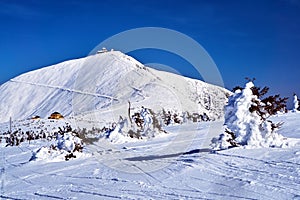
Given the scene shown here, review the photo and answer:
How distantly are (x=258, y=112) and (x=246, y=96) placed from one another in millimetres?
484

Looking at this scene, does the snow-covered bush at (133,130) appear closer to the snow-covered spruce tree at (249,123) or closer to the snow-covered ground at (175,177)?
the snow-covered ground at (175,177)

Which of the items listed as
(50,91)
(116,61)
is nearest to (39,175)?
(50,91)

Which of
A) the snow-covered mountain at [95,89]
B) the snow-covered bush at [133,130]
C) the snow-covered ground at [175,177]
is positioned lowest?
the snow-covered ground at [175,177]

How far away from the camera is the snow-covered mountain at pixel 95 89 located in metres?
62.7

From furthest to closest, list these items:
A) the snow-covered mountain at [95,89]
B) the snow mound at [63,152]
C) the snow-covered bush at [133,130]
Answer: the snow-covered mountain at [95,89], the snow-covered bush at [133,130], the snow mound at [63,152]

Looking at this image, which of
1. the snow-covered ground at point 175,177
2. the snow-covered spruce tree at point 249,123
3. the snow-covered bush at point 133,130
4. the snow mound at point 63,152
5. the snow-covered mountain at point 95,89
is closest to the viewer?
the snow-covered ground at point 175,177

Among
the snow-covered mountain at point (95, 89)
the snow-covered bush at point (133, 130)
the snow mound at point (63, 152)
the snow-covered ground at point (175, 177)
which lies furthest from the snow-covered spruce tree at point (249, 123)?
the snow-covered mountain at point (95, 89)

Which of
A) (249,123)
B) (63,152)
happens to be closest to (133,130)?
(63,152)

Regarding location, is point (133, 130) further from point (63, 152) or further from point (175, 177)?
point (175, 177)

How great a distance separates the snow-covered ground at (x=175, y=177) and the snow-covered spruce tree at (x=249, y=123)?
39 centimetres

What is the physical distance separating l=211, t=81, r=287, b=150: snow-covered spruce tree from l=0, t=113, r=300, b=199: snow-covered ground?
0.39 m

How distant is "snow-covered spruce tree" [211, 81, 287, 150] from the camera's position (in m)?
10.8

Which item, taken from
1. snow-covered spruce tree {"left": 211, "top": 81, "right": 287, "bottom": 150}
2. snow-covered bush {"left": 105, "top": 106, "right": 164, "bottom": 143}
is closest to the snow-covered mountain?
snow-covered bush {"left": 105, "top": 106, "right": 164, "bottom": 143}

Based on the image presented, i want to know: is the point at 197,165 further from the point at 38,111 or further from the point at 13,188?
the point at 38,111
